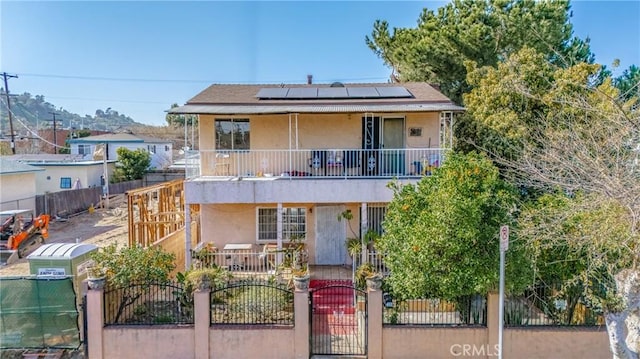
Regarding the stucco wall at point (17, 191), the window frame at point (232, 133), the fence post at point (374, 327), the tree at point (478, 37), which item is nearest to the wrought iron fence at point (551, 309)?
the fence post at point (374, 327)

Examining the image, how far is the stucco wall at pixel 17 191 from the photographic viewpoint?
23150mm

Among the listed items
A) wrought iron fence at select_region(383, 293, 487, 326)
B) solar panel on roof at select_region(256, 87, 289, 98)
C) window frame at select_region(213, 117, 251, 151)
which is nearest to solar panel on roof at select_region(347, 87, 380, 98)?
solar panel on roof at select_region(256, 87, 289, 98)

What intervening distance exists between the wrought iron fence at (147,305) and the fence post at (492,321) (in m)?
6.91

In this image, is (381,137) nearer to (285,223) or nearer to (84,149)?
(285,223)

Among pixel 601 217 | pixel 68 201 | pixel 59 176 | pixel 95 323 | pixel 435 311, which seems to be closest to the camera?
pixel 601 217

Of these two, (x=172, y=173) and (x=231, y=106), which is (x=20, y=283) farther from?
(x=172, y=173)

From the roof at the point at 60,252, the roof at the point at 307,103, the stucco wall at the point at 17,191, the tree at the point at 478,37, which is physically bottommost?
the roof at the point at 60,252

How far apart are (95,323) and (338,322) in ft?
18.9

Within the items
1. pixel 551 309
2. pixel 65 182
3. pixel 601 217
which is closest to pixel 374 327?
pixel 551 309

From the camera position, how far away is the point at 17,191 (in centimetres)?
2427

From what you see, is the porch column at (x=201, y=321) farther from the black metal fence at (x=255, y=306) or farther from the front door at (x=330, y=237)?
the front door at (x=330, y=237)

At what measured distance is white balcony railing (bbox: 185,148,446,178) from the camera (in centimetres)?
1390

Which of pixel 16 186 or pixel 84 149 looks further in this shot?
pixel 84 149

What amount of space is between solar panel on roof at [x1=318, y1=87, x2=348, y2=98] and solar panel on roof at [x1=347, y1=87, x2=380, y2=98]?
0.87ft
